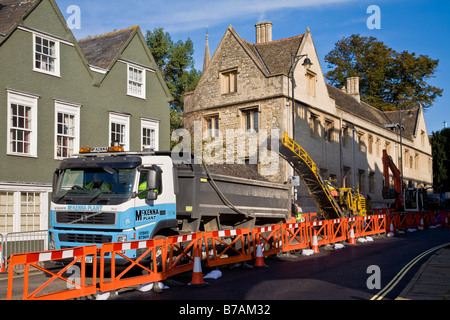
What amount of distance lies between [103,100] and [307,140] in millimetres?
16664

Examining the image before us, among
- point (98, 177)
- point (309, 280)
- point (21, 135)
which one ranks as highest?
point (21, 135)

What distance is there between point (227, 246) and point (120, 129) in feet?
34.9

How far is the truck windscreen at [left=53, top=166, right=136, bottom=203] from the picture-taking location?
1124 cm

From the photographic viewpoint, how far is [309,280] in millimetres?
11367

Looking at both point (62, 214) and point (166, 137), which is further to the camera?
point (166, 137)

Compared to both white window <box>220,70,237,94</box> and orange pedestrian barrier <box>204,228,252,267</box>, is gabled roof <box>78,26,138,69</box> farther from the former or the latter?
white window <box>220,70,237,94</box>

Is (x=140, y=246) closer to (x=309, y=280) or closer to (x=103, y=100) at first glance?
(x=309, y=280)

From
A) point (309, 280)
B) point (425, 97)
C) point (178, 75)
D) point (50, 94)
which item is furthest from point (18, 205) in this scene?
point (425, 97)

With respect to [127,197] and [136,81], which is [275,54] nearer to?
[136,81]

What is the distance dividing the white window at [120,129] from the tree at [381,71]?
3741 cm

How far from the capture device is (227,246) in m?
13.3

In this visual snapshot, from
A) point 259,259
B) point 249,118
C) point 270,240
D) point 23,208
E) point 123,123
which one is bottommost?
point 259,259

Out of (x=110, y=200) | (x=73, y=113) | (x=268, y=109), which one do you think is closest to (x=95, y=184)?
(x=110, y=200)

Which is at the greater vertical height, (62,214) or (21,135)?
(21,135)
